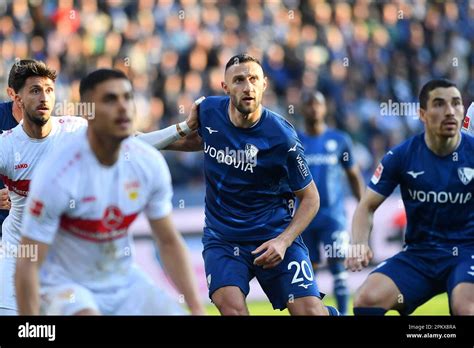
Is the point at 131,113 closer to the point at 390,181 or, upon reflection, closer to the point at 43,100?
the point at 43,100

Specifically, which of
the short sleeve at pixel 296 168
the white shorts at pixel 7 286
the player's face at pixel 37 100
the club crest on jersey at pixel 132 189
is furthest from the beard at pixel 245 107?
the white shorts at pixel 7 286

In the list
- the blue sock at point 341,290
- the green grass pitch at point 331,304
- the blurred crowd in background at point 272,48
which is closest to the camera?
the blue sock at point 341,290

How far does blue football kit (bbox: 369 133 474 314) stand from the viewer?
7789mm

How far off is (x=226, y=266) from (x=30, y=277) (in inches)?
82.0

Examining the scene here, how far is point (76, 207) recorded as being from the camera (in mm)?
6020

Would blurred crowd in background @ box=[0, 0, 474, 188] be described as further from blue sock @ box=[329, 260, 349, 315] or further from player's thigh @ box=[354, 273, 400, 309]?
player's thigh @ box=[354, 273, 400, 309]

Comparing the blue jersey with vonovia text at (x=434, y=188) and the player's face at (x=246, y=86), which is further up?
the player's face at (x=246, y=86)

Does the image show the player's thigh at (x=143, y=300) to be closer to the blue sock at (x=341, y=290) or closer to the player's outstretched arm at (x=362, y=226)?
the player's outstretched arm at (x=362, y=226)

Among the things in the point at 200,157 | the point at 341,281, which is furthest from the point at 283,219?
the point at 200,157

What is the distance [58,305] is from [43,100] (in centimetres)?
226

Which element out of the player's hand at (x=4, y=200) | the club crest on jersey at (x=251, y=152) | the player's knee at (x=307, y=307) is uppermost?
the club crest on jersey at (x=251, y=152)

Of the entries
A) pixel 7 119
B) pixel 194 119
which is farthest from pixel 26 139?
pixel 194 119

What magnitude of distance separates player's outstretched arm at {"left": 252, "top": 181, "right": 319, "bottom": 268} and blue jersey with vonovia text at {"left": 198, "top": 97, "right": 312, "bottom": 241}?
0.09 m

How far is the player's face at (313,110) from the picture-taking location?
1166 centimetres
